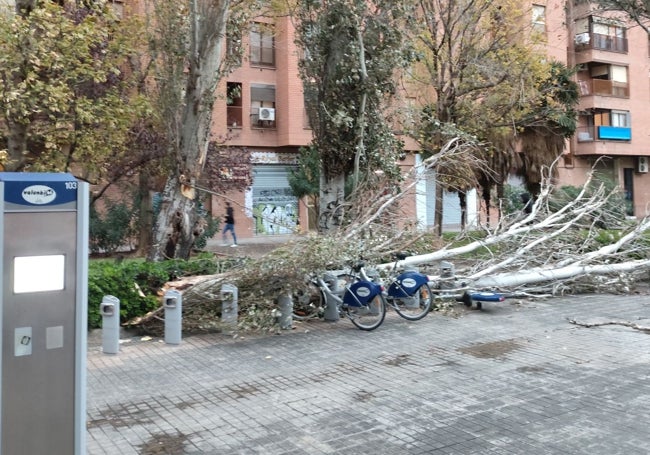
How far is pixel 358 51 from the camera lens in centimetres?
1062

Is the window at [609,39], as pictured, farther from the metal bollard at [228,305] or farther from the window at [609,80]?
the metal bollard at [228,305]

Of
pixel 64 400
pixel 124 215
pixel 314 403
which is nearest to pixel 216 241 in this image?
pixel 124 215

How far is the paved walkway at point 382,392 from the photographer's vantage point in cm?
452

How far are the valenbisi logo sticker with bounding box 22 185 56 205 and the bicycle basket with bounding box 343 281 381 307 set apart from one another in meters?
5.73

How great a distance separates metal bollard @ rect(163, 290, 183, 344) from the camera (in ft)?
25.4

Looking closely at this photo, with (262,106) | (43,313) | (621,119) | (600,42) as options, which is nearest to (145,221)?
(262,106)

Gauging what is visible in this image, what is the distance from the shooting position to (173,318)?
777 cm

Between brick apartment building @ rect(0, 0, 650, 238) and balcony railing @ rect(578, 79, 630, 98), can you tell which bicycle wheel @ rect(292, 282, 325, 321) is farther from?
balcony railing @ rect(578, 79, 630, 98)

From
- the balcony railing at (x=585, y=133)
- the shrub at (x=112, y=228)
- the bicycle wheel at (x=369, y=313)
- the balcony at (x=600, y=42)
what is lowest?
the bicycle wheel at (x=369, y=313)

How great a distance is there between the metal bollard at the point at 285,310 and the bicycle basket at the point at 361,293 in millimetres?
841

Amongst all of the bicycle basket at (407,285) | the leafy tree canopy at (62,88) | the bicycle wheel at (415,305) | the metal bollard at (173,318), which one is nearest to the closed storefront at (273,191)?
the leafy tree canopy at (62,88)

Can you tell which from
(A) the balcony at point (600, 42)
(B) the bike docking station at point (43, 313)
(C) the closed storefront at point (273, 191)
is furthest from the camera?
(A) the balcony at point (600, 42)

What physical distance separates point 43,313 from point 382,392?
343cm

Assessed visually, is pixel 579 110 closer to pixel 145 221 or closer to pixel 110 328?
pixel 145 221
